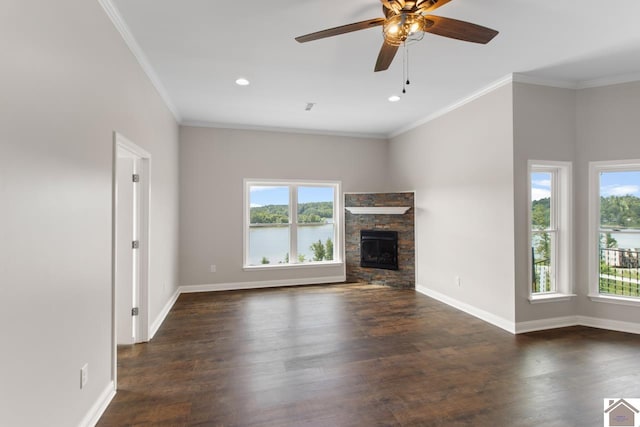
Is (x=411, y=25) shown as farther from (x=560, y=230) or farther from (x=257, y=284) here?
(x=257, y=284)

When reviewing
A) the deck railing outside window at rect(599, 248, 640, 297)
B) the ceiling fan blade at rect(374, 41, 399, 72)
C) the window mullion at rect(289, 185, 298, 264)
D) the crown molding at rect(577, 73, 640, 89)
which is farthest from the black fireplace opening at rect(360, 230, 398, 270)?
the ceiling fan blade at rect(374, 41, 399, 72)

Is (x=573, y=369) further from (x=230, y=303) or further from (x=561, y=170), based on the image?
(x=230, y=303)

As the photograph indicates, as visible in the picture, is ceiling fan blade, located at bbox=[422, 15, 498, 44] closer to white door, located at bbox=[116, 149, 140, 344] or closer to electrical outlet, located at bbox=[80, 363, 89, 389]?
white door, located at bbox=[116, 149, 140, 344]

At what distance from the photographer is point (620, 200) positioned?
3.61 metres

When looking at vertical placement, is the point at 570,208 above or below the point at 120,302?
above

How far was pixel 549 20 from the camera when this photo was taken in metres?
2.47

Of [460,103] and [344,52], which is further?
[460,103]

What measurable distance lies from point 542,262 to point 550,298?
1.49ft

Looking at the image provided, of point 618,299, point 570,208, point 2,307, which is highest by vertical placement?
point 570,208

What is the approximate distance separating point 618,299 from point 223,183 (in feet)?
19.2

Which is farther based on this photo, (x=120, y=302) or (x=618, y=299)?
(x=618, y=299)

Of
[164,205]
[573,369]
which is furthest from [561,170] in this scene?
[164,205]

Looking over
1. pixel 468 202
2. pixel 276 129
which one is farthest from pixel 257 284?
pixel 468 202

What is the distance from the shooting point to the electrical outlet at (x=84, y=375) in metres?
1.86
